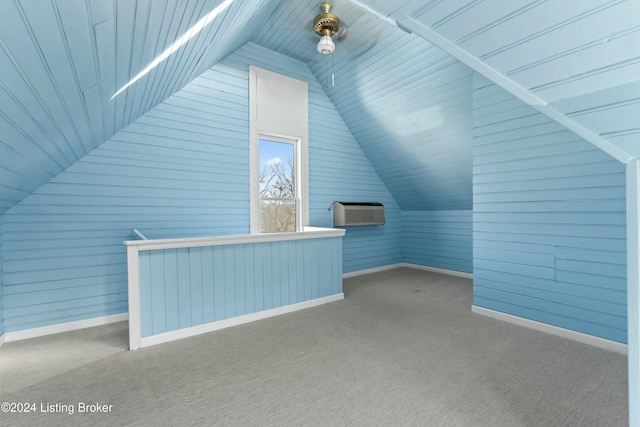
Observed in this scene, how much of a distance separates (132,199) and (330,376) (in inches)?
104

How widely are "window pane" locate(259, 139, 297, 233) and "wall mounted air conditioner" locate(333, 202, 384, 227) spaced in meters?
0.73

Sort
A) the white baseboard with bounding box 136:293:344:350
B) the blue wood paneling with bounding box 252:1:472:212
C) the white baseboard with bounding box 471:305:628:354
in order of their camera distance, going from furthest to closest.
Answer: the blue wood paneling with bounding box 252:1:472:212
the white baseboard with bounding box 136:293:344:350
the white baseboard with bounding box 471:305:628:354

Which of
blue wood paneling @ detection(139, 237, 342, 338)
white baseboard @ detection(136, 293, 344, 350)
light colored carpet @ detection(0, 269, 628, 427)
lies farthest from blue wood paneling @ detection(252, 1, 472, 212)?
white baseboard @ detection(136, 293, 344, 350)

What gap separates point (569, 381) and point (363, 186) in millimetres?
3640

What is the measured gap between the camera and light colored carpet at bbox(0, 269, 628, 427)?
1.55 m

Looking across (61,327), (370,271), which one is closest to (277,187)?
(370,271)

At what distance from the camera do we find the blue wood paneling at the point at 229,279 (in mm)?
2426

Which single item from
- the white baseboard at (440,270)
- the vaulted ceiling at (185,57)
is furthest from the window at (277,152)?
the white baseboard at (440,270)

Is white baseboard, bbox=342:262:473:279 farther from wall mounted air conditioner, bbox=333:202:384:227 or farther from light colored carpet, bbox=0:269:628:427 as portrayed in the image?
light colored carpet, bbox=0:269:628:427

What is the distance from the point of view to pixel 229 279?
2.79 metres

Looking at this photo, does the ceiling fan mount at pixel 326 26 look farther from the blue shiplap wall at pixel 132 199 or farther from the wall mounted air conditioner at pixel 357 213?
the wall mounted air conditioner at pixel 357 213

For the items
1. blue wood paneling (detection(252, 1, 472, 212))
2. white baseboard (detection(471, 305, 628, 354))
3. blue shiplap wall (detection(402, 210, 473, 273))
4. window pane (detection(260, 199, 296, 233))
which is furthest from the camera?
blue shiplap wall (detection(402, 210, 473, 273))

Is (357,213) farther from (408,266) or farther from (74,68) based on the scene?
(74,68)

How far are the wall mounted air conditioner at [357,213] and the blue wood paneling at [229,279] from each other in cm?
97
